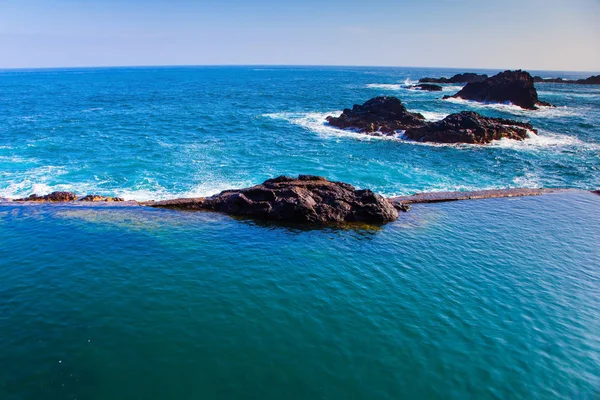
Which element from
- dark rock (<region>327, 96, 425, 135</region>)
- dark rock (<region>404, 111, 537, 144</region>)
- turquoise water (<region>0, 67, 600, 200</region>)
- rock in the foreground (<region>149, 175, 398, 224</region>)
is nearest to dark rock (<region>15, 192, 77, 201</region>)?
turquoise water (<region>0, 67, 600, 200</region>)

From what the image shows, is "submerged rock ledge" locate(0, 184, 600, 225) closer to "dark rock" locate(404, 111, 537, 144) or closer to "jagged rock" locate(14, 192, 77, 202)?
"jagged rock" locate(14, 192, 77, 202)

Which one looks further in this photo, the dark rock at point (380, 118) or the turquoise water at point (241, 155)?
the dark rock at point (380, 118)

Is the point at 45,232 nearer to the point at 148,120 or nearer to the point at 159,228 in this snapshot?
the point at 159,228

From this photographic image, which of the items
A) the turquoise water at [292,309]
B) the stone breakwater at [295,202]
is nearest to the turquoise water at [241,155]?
the stone breakwater at [295,202]

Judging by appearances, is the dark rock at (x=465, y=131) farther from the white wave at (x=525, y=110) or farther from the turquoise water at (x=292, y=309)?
the turquoise water at (x=292, y=309)

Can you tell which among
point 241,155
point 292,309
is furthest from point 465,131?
point 292,309

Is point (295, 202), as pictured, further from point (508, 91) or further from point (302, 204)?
point (508, 91)
